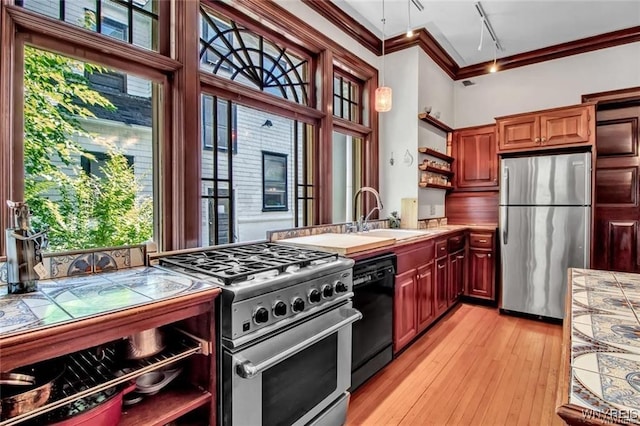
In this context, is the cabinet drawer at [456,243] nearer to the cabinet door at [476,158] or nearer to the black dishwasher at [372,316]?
the cabinet door at [476,158]

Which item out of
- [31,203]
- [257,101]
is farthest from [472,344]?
[31,203]

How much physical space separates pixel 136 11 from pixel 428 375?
299cm

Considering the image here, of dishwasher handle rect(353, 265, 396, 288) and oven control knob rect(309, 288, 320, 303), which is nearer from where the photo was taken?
oven control knob rect(309, 288, 320, 303)

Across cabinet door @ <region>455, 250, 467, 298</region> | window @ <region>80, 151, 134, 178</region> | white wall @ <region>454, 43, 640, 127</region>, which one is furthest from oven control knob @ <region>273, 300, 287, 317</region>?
white wall @ <region>454, 43, 640, 127</region>

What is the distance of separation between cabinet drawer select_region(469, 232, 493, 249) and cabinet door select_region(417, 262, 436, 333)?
3.96 ft

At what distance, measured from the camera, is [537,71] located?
4.08 meters

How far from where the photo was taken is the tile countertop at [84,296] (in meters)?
0.95

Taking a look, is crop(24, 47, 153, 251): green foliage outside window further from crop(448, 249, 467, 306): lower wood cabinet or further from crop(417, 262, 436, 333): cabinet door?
crop(448, 249, 467, 306): lower wood cabinet

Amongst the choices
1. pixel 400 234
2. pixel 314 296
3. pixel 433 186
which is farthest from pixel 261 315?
pixel 433 186

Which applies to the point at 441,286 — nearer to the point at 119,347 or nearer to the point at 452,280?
the point at 452,280

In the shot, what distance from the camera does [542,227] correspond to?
11.4 ft

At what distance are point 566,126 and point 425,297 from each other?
2.36 metres

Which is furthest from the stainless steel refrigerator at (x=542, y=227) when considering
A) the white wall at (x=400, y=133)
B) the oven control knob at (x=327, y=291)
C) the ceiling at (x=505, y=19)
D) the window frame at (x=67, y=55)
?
the window frame at (x=67, y=55)

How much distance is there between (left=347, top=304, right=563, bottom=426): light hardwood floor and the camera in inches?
77.3
